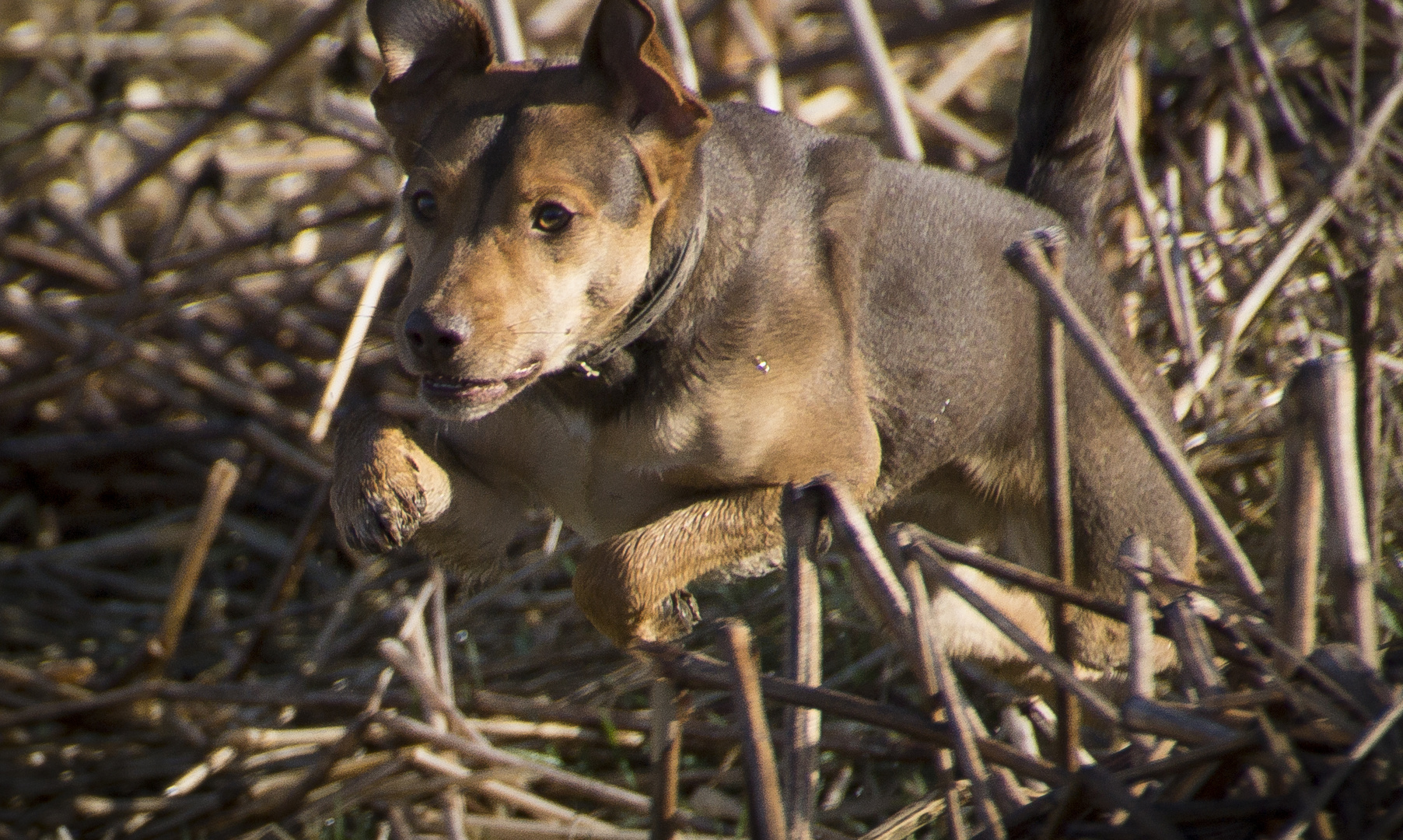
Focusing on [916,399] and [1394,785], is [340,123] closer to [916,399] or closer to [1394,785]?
[916,399]

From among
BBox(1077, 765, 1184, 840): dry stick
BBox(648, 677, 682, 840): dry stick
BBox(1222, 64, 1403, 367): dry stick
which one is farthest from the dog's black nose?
BBox(1222, 64, 1403, 367): dry stick

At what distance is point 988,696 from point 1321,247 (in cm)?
217

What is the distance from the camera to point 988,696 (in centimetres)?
452

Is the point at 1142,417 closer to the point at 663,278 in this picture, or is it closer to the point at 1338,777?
→ the point at 1338,777

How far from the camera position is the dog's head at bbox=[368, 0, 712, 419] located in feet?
9.23

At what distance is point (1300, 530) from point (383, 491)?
74.1 inches

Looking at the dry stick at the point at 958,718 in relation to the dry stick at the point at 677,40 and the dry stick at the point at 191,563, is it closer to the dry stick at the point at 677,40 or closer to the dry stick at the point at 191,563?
the dry stick at the point at 677,40

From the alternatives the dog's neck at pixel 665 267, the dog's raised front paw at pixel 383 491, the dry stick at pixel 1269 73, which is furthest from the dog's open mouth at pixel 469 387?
the dry stick at pixel 1269 73

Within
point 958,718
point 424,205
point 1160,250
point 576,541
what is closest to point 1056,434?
point 958,718

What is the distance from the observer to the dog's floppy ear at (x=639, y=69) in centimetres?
295

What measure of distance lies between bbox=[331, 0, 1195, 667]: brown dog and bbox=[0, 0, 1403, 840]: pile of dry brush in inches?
18.5

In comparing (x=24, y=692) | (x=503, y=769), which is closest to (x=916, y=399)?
(x=503, y=769)

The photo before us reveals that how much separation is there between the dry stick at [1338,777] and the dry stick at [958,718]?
1.36ft

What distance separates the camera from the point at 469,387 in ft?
9.43
